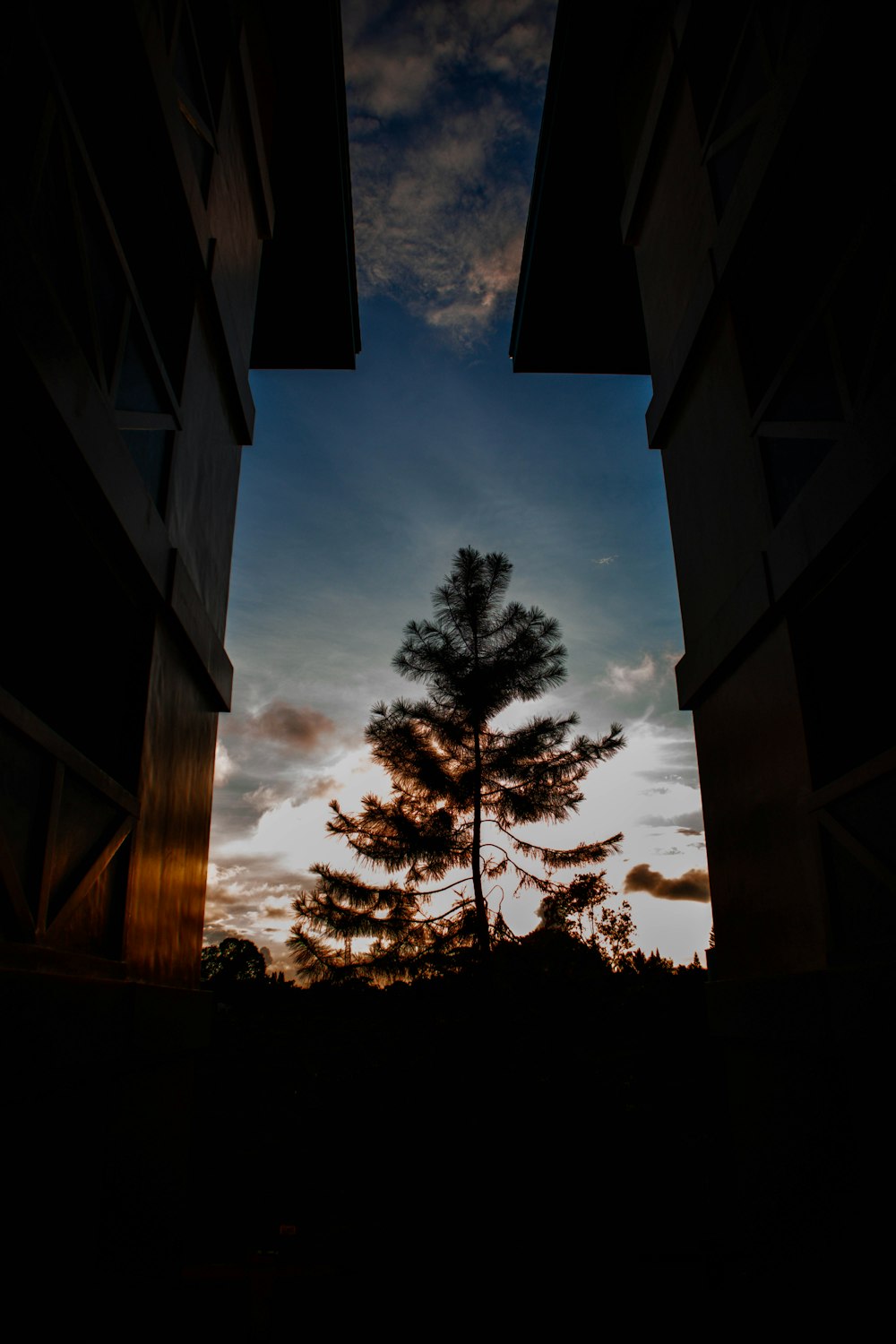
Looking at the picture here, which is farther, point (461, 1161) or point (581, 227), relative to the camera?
point (461, 1161)

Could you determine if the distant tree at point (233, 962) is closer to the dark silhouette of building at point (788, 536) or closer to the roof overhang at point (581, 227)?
the roof overhang at point (581, 227)

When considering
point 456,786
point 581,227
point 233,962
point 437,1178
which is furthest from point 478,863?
point 233,962

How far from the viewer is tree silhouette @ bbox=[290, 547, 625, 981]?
47.3ft

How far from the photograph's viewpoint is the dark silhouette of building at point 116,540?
10.5ft

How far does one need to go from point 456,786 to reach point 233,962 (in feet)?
106

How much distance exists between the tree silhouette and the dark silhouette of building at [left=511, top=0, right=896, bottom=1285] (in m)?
9.43

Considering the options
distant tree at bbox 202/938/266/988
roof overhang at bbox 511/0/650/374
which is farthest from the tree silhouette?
Result: distant tree at bbox 202/938/266/988

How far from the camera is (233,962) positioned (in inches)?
1670

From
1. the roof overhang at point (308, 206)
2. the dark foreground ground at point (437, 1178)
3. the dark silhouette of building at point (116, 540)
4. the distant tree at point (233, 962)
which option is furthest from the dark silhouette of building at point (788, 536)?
the distant tree at point (233, 962)

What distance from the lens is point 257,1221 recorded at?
14984mm

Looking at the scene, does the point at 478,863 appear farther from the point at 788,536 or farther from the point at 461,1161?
the point at 788,536

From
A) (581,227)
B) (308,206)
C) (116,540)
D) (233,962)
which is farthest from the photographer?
(233,962)

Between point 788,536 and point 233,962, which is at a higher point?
point 788,536

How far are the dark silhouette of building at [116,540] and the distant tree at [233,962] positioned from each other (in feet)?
112
